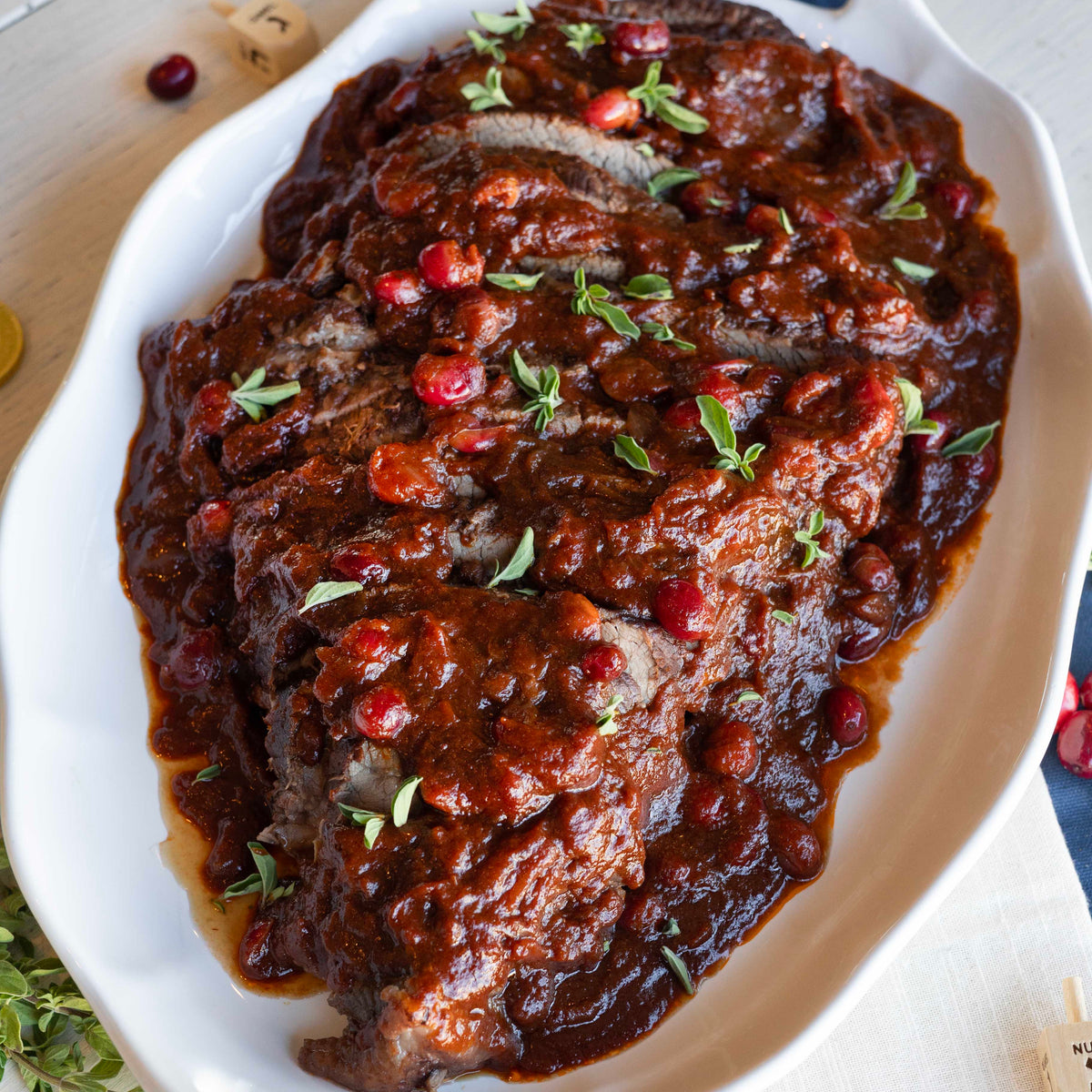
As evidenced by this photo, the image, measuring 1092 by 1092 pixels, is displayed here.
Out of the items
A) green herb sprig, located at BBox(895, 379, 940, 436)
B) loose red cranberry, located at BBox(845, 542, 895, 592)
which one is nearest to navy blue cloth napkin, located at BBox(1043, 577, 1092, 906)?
loose red cranberry, located at BBox(845, 542, 895, 592)

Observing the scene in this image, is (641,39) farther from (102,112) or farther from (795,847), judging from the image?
(795,847)

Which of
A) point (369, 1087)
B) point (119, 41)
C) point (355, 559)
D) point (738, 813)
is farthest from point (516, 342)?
point (119, 41)

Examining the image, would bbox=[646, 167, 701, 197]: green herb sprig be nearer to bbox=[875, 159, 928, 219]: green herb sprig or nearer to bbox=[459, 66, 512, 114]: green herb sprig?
bbox=[459, 66, 512, 114]: green herb sprig

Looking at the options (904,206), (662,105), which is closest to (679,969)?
(904,206)

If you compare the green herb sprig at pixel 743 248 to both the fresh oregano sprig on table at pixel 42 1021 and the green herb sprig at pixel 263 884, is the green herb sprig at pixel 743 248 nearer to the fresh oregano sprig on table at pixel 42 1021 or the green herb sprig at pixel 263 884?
the green herb sprig at pixel 263 884

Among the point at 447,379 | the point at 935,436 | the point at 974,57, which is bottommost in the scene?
the point at 935,436
